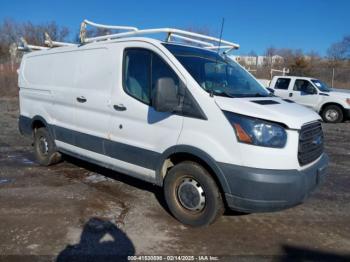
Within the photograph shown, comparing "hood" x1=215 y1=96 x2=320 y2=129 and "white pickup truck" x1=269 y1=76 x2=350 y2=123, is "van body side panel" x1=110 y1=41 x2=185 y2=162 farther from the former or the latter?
"white pickup truck" x1=269 y1=76 x2=350 y2=123

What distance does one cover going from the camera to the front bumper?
139 inches

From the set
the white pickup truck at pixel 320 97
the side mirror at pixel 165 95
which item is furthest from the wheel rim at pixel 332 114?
the side mirror at pixel 165 95

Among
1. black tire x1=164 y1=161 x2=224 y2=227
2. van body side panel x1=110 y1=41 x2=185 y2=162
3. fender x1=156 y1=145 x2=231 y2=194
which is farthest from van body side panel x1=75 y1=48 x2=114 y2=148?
black tire x1=164 y1=161 x2=224 y2=227

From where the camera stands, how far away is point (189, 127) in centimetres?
392

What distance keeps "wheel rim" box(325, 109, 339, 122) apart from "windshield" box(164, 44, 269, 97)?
11129 millimetres

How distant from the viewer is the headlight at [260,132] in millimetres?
3514

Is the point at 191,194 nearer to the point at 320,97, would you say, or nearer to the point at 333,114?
the point at 320,97

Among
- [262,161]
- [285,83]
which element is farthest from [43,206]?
[285,83]

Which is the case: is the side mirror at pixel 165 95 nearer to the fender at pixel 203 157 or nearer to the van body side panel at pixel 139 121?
the van body side panel at pixel 139 121

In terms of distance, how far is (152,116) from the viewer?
425cm

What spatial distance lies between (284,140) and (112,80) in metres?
2.46

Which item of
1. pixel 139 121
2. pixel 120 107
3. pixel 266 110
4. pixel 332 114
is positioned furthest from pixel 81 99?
pixel 332 114

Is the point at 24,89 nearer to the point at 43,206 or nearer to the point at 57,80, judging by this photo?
the point at 57,80

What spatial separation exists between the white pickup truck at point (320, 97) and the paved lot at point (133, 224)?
9.36m
